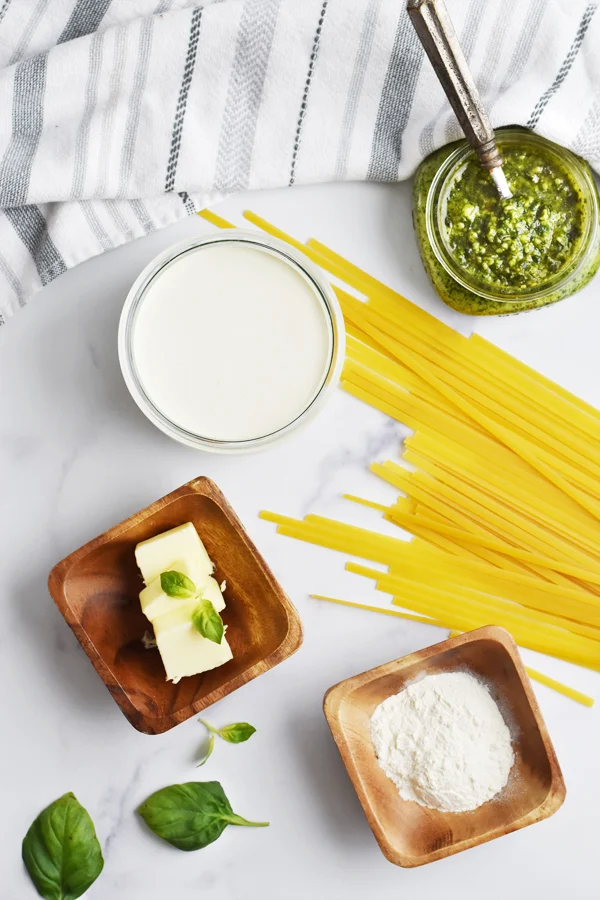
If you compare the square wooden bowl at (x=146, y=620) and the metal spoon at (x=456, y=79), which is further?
the square wooden bowl at (x=146, y=620)

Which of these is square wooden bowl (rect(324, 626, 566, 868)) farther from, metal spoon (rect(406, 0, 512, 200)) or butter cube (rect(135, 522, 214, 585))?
metal spoon (rect(406, 0, 512, 200))

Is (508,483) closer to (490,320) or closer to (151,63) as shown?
(490,320)

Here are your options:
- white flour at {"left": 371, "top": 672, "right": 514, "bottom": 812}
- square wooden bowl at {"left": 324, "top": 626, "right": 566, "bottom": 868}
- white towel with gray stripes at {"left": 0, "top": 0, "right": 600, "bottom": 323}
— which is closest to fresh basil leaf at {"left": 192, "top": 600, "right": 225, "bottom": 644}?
square wooden bowl at {"left": 324, "top": 626, "right": 566, "bottom": 868}

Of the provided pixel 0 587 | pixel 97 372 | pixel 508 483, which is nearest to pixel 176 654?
pixel 0 587

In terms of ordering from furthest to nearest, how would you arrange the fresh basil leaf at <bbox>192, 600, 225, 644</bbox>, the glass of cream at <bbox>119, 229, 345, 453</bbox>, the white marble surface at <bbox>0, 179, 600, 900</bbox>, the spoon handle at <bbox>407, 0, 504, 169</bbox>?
the white marble surface at <bbox>0, 179, 600, 900</bbox> < the glass of cream at <bbox>119, 229, 345, 453</bbox> < the fresh basil leaf at <bbox>192, 600, 225, 644</bbox> < the spoon handle at <bbox>407, 0, 504, 169</bbox>

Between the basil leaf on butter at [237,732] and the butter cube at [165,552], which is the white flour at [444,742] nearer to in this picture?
the basil leaf on butter at [237,732]

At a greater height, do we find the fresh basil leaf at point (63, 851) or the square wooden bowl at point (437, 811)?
the square wooden bowl at point (437, 811)

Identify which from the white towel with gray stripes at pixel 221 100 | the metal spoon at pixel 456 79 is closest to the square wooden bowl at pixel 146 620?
the white towel with gray stripes at pixel 221 100
